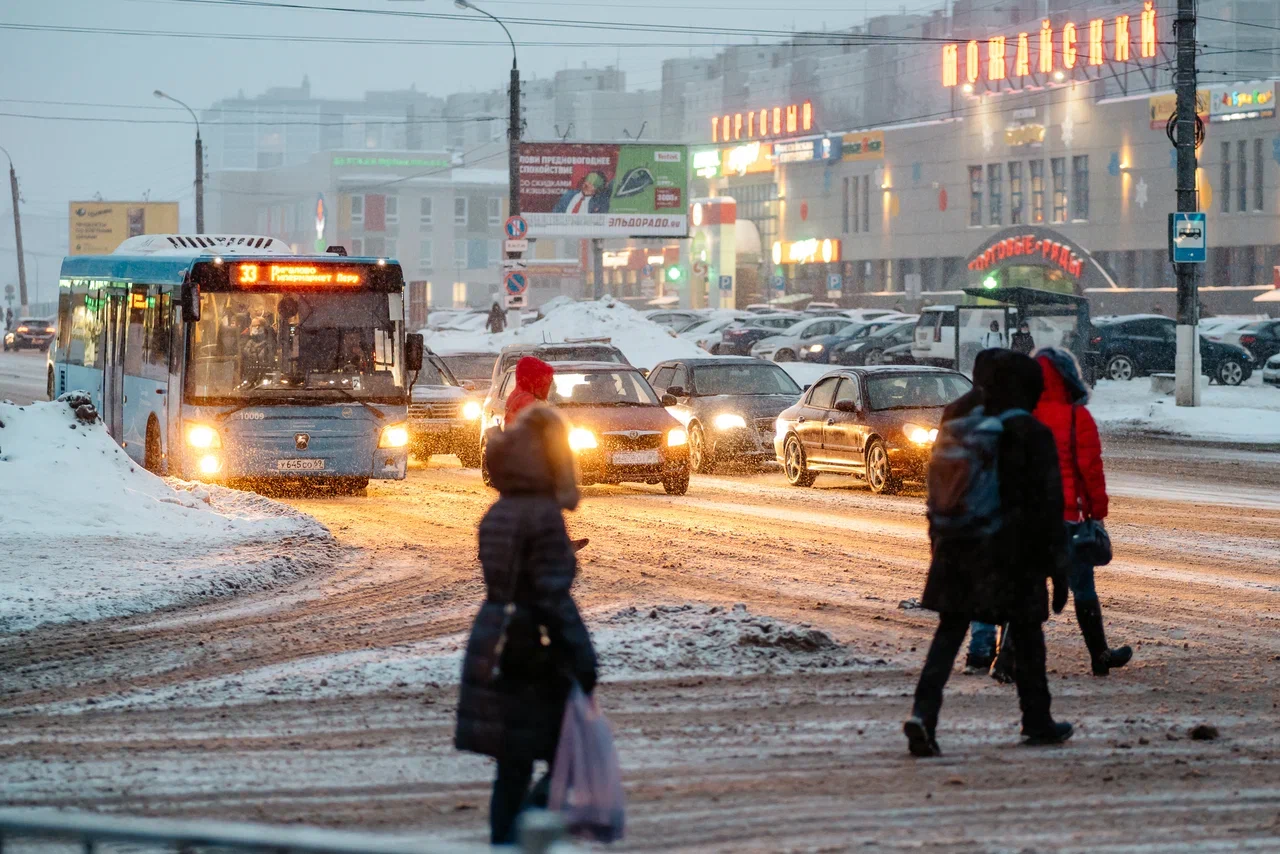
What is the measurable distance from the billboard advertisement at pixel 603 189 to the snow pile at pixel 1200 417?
26251 mm

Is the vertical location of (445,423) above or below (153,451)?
above

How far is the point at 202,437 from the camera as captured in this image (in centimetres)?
1953

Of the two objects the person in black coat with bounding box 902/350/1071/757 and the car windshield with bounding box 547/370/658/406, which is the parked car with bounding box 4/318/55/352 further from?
the person in black coat with bounding box 902/350/1071/757

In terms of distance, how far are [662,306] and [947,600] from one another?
350 feet

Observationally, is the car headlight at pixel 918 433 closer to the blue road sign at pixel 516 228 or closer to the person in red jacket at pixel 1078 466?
the person in red jacket at pixel 1078 466

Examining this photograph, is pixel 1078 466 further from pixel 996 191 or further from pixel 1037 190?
pixel 996 191

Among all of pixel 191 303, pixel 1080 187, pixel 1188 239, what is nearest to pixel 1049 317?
pixel 1188 239

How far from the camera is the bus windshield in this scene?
19.6m

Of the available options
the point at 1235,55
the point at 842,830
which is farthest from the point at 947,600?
the point at 1235,55

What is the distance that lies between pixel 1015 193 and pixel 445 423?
205 feet

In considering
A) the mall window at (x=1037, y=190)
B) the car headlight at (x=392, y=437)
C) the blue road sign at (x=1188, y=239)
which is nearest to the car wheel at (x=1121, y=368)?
the blue road sign at (x=1188, y=239)

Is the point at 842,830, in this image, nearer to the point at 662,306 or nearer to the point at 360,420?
the point at 360,420

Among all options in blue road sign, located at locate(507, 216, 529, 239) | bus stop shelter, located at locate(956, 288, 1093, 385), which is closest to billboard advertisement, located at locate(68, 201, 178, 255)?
blue road sign, located at locate(507, 216, 529, 239)

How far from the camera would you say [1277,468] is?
2342 cm
